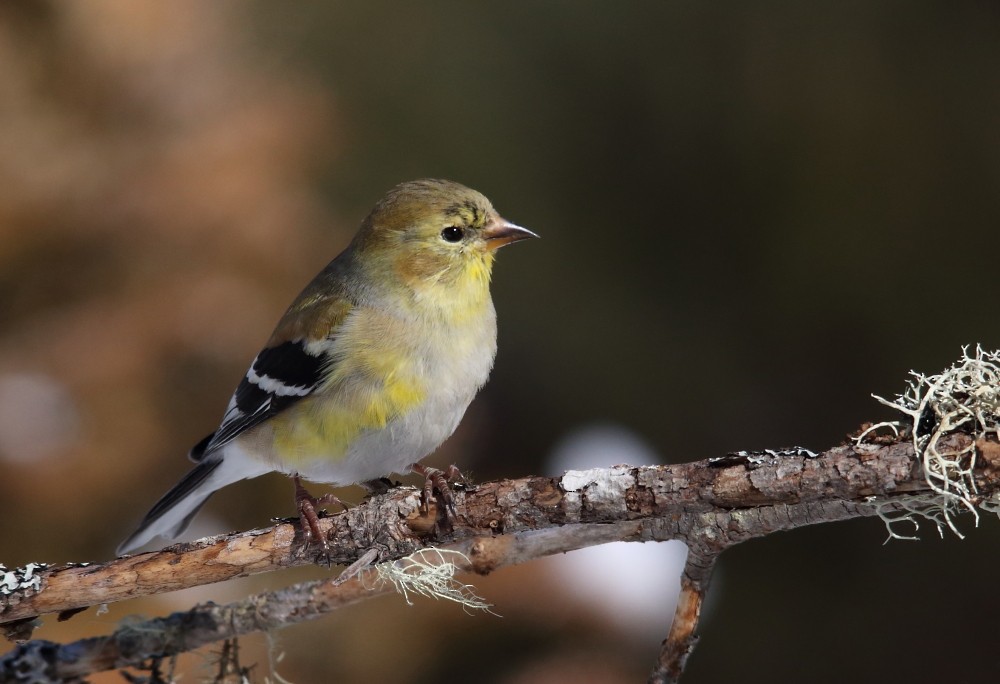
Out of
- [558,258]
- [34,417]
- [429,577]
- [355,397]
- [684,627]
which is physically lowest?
[684,627]

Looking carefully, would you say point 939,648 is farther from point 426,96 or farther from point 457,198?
point 426,96

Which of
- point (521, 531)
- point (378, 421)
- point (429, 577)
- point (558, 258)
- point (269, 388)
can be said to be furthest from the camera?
point (558, 258)

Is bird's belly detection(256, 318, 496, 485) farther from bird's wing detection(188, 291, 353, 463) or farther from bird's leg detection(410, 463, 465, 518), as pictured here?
bird's leg detection(410, 463, 465, 518)

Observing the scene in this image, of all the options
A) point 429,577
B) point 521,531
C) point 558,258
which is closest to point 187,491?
point 429,577

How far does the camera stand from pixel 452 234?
2295mm

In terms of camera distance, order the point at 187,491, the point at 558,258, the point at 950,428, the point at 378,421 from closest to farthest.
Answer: the point at 950,428
the point at 378,421
the point at 187,491
the point at 558,258

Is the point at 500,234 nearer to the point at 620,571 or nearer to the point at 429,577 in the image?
the point at 429,577

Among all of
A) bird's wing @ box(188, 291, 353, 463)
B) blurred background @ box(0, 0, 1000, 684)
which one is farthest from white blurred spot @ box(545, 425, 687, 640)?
bird's wing @ box(188, 291, 353, 463)

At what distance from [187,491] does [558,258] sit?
1604 mm

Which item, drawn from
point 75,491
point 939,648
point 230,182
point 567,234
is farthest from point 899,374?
point 75,491

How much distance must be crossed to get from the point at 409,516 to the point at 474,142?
202 centimetres

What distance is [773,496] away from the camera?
1347mm

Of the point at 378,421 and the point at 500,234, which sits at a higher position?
the point at 500,234

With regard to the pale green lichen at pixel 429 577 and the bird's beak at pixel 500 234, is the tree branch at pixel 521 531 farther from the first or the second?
the bird's beak at pixel 500 234
